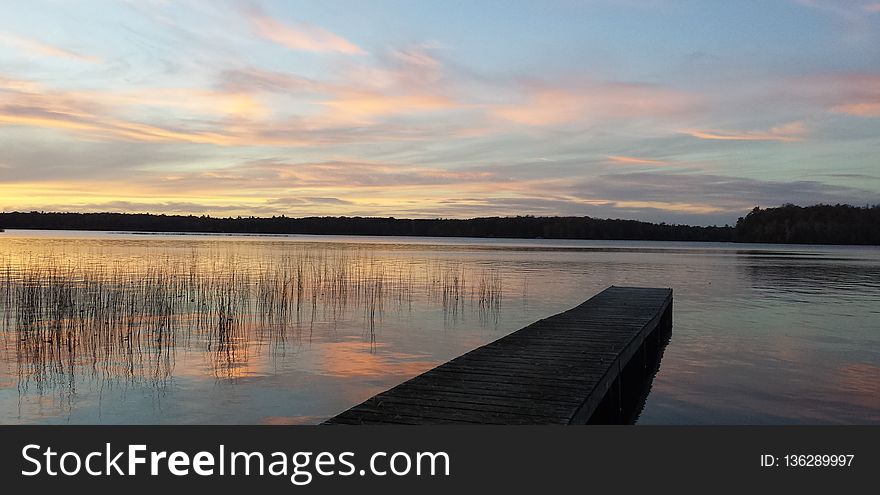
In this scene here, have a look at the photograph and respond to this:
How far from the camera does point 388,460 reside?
16.6 feet

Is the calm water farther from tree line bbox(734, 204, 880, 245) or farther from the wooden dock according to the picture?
tree line bbox(734, 204, 880, 245)

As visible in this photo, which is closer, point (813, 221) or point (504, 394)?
point (504, 394)

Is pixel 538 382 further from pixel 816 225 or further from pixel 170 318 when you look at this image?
pixel 816 225

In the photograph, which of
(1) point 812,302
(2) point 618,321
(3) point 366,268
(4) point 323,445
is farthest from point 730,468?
(3) point 366,268

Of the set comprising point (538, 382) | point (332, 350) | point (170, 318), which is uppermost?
point (538, 382)

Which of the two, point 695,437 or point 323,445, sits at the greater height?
point 323,445

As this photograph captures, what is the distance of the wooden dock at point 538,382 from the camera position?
231 inches

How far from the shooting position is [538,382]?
7.12m

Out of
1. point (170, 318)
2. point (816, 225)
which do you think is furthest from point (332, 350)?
point (816, 225)

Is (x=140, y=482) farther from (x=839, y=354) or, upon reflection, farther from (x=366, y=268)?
(x=366, y=268)

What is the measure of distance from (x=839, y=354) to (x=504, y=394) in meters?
9.56

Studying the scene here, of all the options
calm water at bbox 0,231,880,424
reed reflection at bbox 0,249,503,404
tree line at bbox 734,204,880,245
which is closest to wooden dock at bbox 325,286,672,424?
calm water at bbox 0,231,880,424

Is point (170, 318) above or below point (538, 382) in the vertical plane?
below

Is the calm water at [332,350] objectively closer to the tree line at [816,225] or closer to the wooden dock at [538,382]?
the wooden dock at [538,382]
